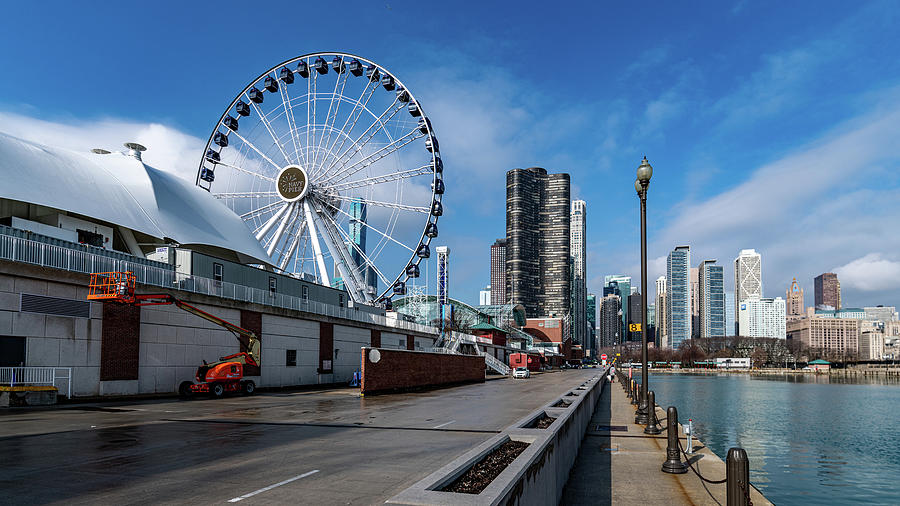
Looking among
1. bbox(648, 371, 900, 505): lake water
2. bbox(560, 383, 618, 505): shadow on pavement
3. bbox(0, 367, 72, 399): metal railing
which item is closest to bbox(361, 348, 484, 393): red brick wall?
bbox(0, 367, 72, 399): metal railing

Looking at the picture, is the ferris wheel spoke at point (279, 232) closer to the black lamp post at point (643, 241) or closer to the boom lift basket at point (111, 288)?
the boom lift basket at point (111, 288)

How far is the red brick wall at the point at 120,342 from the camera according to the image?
96.4 feet

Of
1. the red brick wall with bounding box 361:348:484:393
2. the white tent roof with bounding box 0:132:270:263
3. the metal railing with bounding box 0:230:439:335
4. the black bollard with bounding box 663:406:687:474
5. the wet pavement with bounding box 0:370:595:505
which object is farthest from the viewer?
the red brick wall with bounding box 361:348:484:393

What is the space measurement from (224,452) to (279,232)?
143ft

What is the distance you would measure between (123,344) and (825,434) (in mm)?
38961

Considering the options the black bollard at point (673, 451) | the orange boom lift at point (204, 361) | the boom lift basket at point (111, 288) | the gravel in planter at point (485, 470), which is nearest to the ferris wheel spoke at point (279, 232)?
the orange boom lift at point (204, 361)

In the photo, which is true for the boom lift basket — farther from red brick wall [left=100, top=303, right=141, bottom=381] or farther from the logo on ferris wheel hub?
the logo on ferris wheel hub

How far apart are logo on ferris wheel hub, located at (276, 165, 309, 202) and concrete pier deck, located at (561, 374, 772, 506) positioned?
136ft

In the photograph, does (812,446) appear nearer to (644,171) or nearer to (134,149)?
(644,171)

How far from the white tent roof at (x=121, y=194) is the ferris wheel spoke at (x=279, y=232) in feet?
11.7

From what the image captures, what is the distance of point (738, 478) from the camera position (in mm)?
7992

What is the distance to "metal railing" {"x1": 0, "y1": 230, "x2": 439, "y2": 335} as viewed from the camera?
1034 inches

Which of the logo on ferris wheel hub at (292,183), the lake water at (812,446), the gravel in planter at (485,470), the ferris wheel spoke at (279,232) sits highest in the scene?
the logo on ferris wheel hub at (292,183)

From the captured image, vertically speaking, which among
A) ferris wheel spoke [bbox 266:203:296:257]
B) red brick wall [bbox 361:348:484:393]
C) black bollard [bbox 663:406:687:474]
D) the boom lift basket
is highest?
ferris wheel spoke [bbox 266:203:296:257]
